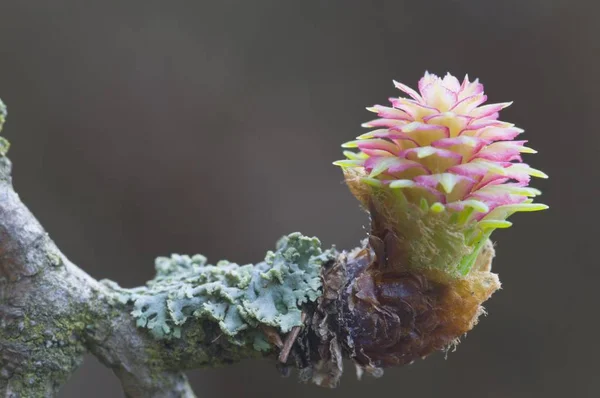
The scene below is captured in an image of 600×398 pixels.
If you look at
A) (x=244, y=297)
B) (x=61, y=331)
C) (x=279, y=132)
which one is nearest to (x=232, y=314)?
(x=244, y=297)

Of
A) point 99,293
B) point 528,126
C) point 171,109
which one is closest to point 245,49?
point 171,109

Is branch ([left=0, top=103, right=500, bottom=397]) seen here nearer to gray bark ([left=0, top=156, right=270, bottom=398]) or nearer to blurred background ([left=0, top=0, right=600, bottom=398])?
gray bark ([left=0, top=156, right=270, bottom=398])

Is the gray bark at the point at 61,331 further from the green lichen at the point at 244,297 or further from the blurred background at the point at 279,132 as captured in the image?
the blurred background at the point at 279,132

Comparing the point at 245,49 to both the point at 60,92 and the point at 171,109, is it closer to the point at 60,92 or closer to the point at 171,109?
the point at 171,109

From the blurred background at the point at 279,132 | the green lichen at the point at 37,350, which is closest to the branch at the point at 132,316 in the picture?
the green lichen at the point at 37,350

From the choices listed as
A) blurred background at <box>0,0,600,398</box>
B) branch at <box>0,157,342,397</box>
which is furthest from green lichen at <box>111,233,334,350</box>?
blurred background at <box>0,0,600,398</box>

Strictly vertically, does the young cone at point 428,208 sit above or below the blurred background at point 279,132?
below

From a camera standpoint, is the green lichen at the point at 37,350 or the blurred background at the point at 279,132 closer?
the green lichen at the point at 37,350
